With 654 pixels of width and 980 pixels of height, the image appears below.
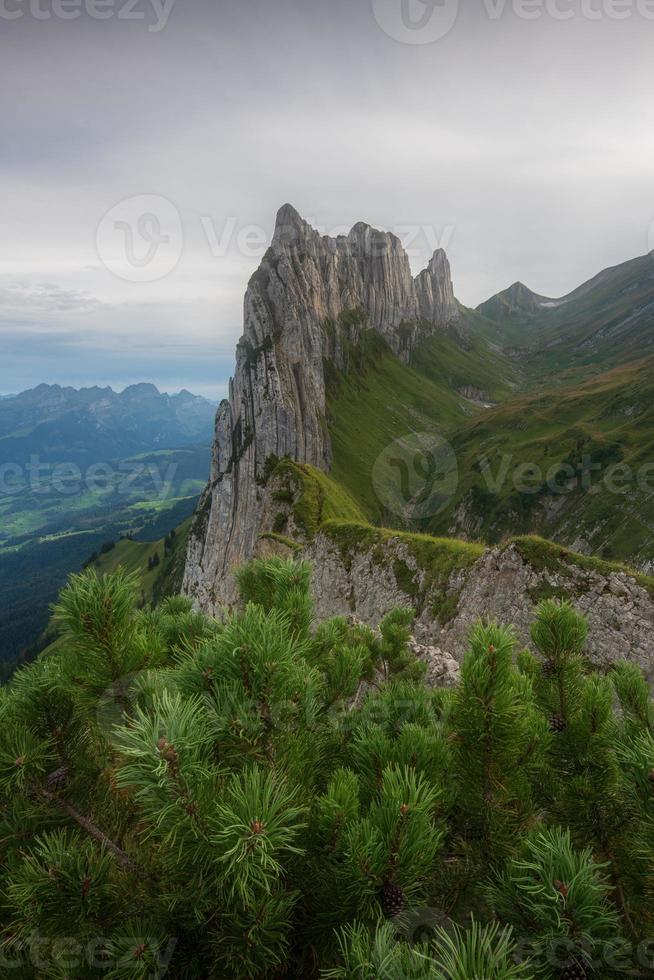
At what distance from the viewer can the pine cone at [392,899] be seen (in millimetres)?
2299

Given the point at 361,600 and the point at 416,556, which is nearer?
the point at 416,556

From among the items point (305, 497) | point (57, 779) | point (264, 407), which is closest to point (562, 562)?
point (57, 779)

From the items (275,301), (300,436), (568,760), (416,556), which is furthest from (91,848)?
(275,301)

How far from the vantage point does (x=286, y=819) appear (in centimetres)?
206

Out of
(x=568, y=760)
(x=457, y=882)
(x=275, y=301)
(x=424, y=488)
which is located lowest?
(x=424, y=488)

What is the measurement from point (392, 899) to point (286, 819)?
0.83 m

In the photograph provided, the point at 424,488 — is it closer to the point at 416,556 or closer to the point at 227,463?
the point at 227,463

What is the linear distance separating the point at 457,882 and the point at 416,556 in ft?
83.5

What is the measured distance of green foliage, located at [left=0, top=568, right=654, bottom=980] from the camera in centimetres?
203

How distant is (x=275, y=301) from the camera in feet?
342

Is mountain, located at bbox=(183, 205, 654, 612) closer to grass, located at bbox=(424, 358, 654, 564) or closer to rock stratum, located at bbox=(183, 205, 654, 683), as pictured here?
grass, located at bbox=(424, 358, 654, 564)

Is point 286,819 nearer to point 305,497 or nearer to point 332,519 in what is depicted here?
point 332,519

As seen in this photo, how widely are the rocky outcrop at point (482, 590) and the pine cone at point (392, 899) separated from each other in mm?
8156

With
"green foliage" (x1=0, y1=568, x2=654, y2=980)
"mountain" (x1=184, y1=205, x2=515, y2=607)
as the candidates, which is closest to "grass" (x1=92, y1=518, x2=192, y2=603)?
"mountain" (x1=184, y1=205, x2=515, y2=607)
